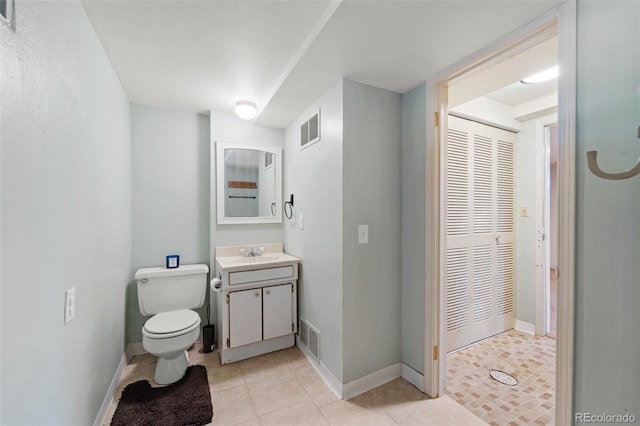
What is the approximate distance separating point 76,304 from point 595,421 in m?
2.34

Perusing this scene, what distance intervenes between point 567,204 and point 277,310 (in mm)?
2144

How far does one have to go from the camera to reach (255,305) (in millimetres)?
2232

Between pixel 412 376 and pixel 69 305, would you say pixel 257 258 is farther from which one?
pixel 412 376

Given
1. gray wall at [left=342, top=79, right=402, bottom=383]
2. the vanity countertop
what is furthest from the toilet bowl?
gray wall at [left=342, top=79, right=402, bottom=383]

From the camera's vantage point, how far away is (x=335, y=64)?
63.6 inches

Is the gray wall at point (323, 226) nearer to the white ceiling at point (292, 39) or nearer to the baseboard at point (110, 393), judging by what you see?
the white ceiling at point (292, 39)

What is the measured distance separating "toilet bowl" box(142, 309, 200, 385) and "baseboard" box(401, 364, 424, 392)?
1.65 meters

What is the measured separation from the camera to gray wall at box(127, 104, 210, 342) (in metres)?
2.36

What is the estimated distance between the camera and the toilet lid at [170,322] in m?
1.83

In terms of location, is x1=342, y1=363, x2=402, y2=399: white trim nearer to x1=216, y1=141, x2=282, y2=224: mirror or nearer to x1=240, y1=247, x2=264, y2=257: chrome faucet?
x1=240, y1=247, x2=264, y2=257: chrome faucet

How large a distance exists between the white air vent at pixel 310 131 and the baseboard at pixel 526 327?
290 centimetres

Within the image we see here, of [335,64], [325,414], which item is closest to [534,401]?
[325,414]

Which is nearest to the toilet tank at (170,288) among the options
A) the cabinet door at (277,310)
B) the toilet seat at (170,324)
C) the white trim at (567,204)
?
the toilet seat at (170,324)

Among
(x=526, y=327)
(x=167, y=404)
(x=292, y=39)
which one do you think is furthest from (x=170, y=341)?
(x=526, y=327)
